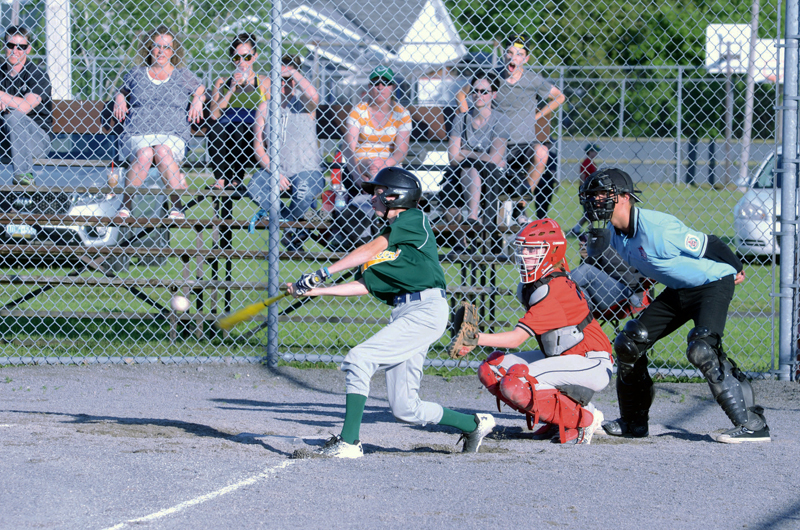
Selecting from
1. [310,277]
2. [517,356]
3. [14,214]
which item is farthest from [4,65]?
[517,356]

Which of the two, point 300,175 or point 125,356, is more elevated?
point 300,175

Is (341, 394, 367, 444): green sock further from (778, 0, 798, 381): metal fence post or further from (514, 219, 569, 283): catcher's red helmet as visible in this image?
(778, 0, 798, 381): metal fence post

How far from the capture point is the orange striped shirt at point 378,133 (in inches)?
302

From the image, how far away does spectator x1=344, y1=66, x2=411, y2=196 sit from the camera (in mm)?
7645

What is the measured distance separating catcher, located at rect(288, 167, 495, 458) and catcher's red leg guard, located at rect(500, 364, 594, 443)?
20 cm

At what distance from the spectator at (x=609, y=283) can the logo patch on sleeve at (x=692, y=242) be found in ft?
5.79

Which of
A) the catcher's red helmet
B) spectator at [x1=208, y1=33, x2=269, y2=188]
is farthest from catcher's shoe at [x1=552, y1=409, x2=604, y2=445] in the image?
spectator at [x1=208, y1=33, x2=269, y2=188]

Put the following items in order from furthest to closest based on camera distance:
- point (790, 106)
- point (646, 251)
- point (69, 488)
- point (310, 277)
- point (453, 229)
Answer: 1. point (453, 229)
2. point (790, 106)
3. point (646, 251)
4. point (310, 277)
5. point (69, 488)

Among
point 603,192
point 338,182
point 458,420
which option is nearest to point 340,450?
point 458,420

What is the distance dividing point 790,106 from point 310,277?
13.3 feet

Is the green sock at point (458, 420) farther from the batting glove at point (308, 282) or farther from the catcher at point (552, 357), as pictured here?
the batting glove at point (308, 282)

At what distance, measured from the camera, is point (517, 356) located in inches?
211

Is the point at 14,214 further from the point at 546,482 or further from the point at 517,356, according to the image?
the point at 546,482

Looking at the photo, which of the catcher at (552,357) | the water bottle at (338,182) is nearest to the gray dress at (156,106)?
the water bottle at (338,182)
